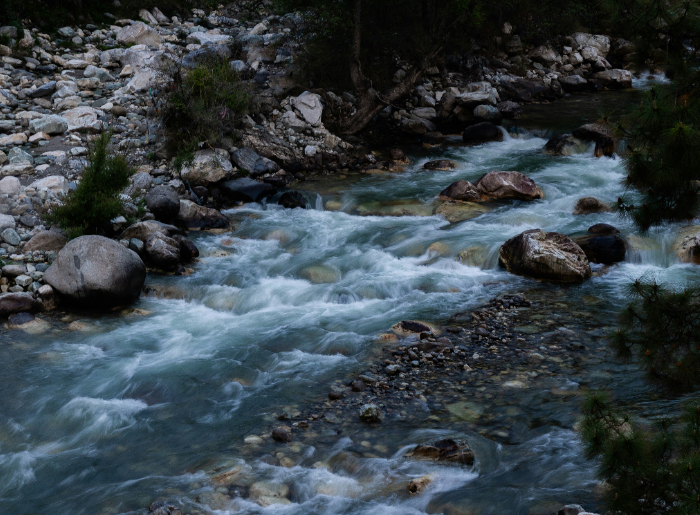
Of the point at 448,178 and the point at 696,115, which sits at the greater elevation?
the point at 696,115

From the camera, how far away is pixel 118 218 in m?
10.3

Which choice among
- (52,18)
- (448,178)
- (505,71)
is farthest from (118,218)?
(505,71)

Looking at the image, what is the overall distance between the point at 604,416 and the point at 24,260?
8.07 m

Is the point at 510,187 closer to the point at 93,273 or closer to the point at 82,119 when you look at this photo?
the point at 93,273

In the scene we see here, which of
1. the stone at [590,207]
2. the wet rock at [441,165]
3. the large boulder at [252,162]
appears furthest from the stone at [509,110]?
the large boulder at [252,162]

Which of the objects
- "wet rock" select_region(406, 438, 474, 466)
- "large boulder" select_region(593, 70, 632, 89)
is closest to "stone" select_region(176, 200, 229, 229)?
"wet rock" select_region(406, 438, 474, 466)

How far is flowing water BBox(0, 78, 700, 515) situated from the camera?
17.0 ft

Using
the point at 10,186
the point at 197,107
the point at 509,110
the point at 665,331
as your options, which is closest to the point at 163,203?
the point at 10,186

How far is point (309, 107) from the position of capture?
50.3ft

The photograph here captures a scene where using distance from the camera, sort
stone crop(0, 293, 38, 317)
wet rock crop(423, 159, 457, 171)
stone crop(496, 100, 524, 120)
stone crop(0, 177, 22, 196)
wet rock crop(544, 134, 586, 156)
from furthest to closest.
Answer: stone crop(496, 100, 524, 120), wet rock crop(544, 134, 586, 156), wet rock crop(423, 159, 457, 171), stone crop(0, 177, 22, 196), stone crop(0, 293, 38, 317)

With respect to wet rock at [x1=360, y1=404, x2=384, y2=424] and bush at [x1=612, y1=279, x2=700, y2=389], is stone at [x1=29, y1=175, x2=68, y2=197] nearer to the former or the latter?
wet rock at [x1=360, y1=404, x2=384, y2=424]

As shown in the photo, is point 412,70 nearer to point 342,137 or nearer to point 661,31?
point 342,137

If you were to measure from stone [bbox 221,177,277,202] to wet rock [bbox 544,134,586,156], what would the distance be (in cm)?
696

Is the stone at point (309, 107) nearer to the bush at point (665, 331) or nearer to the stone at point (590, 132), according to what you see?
the stone at point (590, 132)
